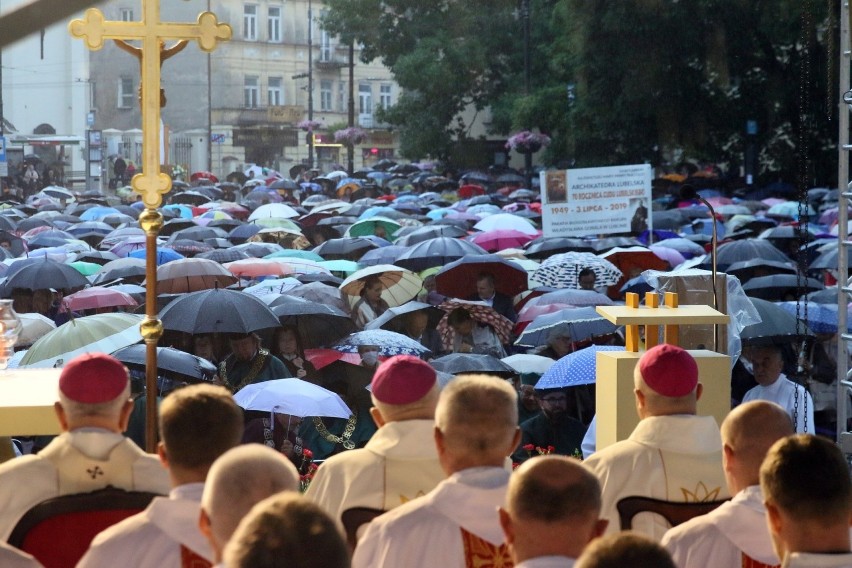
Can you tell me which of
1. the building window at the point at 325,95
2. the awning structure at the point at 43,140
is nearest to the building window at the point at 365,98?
the building window at the point at 325,95

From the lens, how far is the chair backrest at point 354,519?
443 centimetres

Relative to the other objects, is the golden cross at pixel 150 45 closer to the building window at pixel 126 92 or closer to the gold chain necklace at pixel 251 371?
the gold chain necklace at pixel 251 371

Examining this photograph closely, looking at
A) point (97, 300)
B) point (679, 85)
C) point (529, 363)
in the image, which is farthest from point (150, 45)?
point (679, 85)

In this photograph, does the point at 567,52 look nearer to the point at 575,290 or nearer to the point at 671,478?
the point at 575,290

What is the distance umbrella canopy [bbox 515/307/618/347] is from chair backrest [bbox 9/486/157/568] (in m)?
6.84

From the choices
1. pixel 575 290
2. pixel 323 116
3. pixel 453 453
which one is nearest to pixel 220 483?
pixel 453 453

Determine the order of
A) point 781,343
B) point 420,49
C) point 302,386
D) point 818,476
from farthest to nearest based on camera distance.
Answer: point 420,49
point 781,343
point 302,386
point 818,476

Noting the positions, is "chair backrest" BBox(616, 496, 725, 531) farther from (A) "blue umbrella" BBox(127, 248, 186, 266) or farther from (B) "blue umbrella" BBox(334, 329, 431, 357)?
(A) "blue umbrella" BBox(127, 248, 186, 266)

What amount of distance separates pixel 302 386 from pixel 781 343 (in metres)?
4.03

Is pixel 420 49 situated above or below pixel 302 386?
above

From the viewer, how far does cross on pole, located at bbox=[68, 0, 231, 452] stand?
503 cm

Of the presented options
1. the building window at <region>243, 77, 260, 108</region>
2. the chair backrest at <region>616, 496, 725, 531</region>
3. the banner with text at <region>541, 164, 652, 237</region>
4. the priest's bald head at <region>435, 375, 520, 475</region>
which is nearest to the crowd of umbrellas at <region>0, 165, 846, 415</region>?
the banner with text at <region>541, 164, 652, 237</region>

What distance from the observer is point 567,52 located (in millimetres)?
33750

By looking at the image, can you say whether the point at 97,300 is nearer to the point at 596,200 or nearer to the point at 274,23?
the point at 596,200
